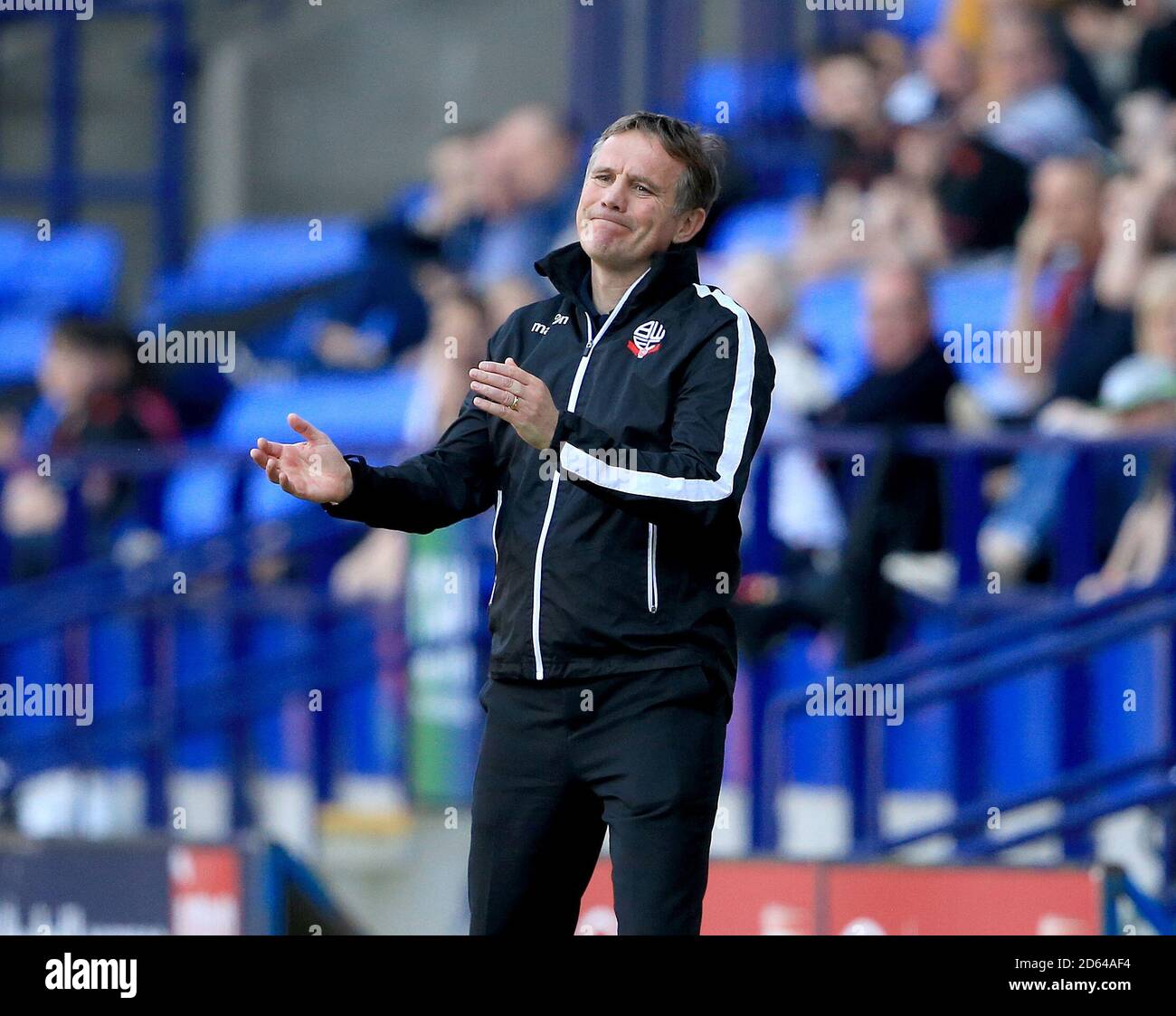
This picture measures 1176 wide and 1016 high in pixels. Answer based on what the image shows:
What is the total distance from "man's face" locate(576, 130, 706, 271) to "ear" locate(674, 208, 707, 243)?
35mm

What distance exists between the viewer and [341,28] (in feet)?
38.4

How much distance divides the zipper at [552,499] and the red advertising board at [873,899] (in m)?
1.60

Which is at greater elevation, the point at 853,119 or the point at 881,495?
the point at 853,119

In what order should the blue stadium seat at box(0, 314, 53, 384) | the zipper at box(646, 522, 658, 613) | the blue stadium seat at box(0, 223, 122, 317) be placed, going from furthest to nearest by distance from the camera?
the blue stadium seat at box(0, 223, 122, 317), the blue stadium seat at box(0, 314, 53, 384), the zipper at box(646, 522, 658, 613)

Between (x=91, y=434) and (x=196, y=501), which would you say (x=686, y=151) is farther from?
(x=196, y=501)

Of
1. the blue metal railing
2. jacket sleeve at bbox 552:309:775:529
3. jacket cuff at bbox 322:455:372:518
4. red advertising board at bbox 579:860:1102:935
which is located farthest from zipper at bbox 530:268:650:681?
the blue metal railing

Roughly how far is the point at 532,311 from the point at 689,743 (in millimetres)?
809

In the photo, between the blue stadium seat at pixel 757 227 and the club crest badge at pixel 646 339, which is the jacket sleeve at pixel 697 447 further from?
the blue stadium seat at pixel 757 227

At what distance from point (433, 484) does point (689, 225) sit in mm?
610

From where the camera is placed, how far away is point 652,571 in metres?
3.23

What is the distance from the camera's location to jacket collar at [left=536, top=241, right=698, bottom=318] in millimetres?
3340

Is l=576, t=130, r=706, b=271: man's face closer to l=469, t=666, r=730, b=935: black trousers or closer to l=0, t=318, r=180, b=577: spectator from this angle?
l=469, t=666, r=730, b=935: black trousers

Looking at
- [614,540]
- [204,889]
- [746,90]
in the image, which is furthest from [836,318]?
[614,540]

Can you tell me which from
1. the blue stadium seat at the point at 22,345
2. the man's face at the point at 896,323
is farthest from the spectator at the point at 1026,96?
the blue stadium seat at the point at 22,345
